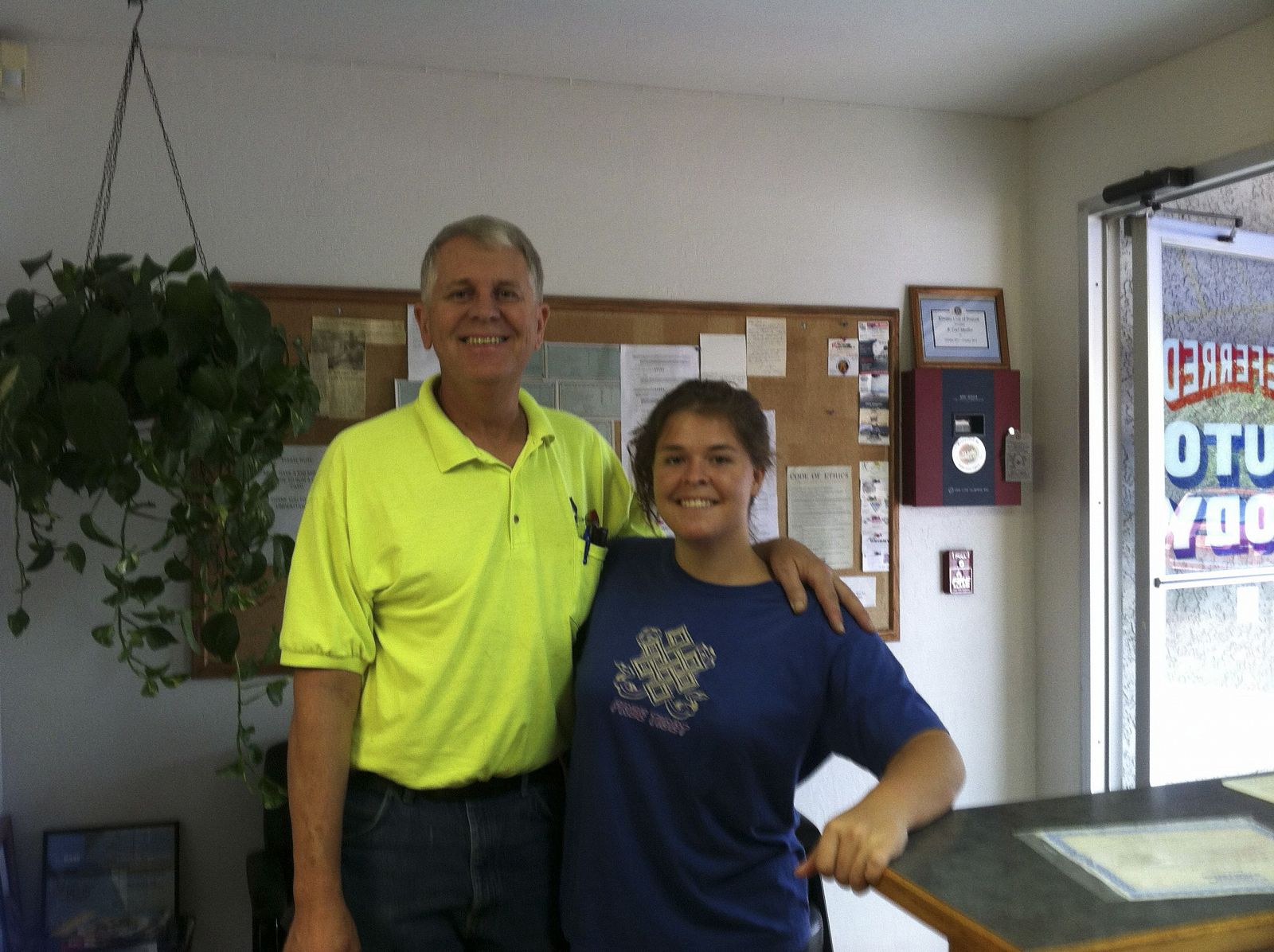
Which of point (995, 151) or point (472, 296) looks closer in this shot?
point (472, 296)

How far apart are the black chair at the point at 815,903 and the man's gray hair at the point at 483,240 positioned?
3.96 feet

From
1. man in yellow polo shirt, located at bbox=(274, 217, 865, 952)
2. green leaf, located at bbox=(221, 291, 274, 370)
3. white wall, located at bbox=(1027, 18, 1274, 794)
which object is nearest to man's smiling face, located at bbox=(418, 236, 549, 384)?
man in yellow polo shirt, located at bbox=(274, 217, 865, 952)

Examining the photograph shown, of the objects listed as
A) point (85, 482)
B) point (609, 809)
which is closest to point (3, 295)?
point (85, 482)

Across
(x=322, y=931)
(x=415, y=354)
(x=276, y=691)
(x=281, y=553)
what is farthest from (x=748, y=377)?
(x=322, y=931)

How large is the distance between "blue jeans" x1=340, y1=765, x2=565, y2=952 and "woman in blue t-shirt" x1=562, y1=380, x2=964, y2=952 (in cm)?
8

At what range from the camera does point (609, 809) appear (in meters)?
1.40

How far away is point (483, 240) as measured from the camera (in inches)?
62.0

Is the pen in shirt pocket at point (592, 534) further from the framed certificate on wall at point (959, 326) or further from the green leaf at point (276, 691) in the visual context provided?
the framed certificate on wall at point (959, 326)

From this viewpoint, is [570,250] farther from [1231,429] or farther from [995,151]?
[1231,429]

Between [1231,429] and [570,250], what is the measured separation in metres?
1.89

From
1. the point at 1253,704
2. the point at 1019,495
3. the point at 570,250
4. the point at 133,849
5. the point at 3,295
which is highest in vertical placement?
the point at 570,250

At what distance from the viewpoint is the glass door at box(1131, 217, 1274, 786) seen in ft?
8.79

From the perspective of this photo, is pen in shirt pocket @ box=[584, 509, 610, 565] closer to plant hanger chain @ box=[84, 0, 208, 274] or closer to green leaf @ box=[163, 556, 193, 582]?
green leaf @ box=[163, 556, 193, 582]

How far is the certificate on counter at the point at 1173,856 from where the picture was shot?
0.97 metres
